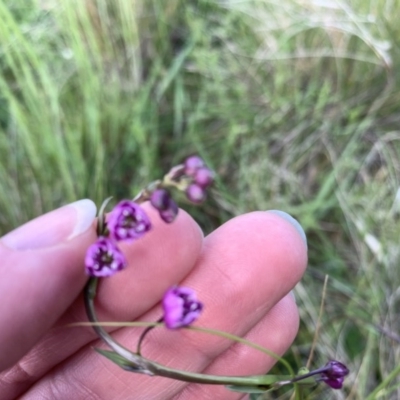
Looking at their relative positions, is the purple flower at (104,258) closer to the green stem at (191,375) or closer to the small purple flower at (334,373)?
the green stem at (191,375)

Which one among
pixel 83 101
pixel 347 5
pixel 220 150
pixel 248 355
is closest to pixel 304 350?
pixel 248 355

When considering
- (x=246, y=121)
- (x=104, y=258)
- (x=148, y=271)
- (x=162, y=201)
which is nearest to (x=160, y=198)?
(x=162, y=201)

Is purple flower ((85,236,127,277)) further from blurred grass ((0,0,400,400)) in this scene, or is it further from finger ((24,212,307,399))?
blurred grass ((0,0,400,400))

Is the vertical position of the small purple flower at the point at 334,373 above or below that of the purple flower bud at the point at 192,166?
below

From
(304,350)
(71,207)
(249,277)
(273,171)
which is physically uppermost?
(71,207)

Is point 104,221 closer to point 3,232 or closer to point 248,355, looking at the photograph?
point 248,355

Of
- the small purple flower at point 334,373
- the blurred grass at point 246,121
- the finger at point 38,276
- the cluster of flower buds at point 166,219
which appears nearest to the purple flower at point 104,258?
the cluster of flower buds at point 166,219
